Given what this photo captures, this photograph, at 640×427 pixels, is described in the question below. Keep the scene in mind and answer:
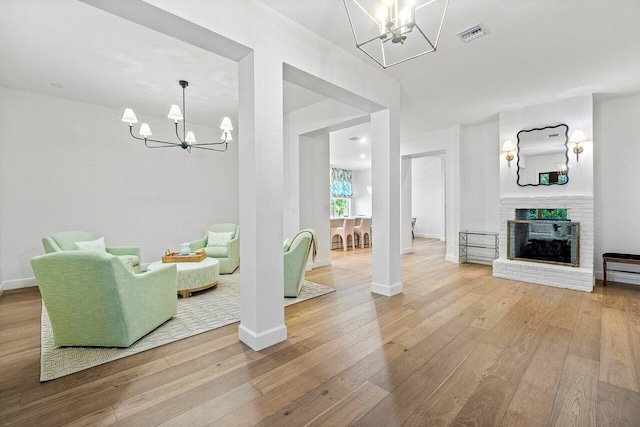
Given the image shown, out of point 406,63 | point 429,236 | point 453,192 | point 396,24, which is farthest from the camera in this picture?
point 429,236

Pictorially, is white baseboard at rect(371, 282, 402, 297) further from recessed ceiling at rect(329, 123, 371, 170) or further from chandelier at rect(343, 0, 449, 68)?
recessed ceiling at rect(329, 123, 371, 170)

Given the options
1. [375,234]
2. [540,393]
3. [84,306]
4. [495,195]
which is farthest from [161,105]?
[495,195]

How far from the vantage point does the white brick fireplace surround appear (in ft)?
13.2

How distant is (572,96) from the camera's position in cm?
430

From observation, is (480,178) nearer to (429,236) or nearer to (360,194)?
(429,236)

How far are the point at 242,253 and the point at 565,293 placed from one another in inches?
170

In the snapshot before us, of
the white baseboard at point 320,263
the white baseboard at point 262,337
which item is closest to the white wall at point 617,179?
the white baseboard at point 320,263

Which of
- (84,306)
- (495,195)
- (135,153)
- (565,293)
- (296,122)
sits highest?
(296,122)

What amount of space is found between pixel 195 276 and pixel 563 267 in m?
5.28

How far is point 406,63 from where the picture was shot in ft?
11.0

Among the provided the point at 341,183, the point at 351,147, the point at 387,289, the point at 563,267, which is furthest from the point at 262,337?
the point at 341,183

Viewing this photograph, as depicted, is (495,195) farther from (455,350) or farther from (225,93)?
(225,93)

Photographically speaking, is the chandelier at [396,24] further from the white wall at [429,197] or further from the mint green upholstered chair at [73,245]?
the white wall at [429,197]

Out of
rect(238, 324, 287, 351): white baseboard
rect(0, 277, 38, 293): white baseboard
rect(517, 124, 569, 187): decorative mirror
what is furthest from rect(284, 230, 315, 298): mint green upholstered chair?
rect(0, 277, 38, 293): white baseboard
